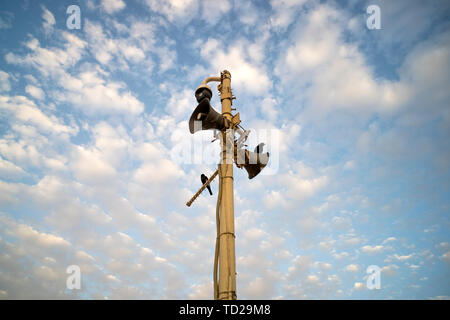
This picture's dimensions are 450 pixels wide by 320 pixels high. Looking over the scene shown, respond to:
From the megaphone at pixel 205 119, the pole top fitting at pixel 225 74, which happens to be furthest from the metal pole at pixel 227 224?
the pole top fitting at pixel 225 74

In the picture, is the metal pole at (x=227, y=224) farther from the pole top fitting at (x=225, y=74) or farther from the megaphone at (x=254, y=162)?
the pole top fitting at (x=225, y=74)

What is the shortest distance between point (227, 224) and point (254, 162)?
Result: 480 cm

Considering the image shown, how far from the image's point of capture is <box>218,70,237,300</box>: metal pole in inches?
489

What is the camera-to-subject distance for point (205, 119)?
50.8 ft

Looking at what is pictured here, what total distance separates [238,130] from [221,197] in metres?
4.14

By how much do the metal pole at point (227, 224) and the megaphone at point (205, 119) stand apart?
62 centimetres

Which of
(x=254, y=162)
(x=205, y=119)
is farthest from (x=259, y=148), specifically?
(x=205, y=119)

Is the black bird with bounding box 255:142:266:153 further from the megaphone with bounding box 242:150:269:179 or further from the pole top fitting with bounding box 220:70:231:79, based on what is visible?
the pole top fitting with bounding box 220:70:231:79

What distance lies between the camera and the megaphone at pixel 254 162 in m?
16.9
